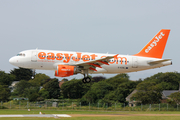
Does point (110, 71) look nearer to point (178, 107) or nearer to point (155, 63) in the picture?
point (155, 63)

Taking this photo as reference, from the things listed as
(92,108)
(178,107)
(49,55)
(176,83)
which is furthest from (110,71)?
(176,83)

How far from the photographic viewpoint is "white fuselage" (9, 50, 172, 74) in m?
40.1

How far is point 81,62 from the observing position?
41.1 m

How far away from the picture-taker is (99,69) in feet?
138

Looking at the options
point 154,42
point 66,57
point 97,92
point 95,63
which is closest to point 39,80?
point 97,92

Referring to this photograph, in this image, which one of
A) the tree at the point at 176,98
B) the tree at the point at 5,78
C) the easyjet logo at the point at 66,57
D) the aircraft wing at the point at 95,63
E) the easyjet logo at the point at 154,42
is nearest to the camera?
the aircraft wing at the point at 95,63

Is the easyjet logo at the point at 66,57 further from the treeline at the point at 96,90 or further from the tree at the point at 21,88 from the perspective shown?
the tree at the point at 21,88

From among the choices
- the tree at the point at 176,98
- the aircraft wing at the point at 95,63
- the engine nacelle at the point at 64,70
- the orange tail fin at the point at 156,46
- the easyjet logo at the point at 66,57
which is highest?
the orange tail fin at the point at 156,46

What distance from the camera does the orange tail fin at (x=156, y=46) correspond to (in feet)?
148

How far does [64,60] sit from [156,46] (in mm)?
14937

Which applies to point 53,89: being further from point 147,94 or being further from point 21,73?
point 21,73

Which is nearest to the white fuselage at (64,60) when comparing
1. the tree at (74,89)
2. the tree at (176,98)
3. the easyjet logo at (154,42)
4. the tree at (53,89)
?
the easyjet logo at (154,42)

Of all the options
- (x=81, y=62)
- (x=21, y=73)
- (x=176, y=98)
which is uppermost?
(x=21, y=73)

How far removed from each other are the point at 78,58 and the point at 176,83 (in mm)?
83952
